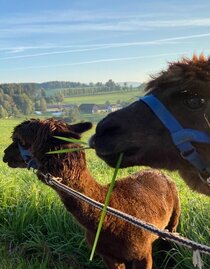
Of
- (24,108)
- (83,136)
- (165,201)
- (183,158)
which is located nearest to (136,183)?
(165,201)

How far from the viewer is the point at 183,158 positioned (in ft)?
7.65

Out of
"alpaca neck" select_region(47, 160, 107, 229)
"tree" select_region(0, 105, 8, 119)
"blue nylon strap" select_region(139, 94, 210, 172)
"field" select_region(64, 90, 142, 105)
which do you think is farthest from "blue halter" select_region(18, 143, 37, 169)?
"tree" select_region(0, 105, 8, 119)

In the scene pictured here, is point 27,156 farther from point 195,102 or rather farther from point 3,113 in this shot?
point 3,113

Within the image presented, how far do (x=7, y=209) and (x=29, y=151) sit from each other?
1.61 metres

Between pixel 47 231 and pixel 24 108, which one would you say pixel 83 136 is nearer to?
pixel 47 231

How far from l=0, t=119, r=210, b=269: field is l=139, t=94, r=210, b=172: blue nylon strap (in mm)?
2110

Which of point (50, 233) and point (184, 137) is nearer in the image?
point (184, 137)

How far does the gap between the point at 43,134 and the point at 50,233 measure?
151cm

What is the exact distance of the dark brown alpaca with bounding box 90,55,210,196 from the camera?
227cm

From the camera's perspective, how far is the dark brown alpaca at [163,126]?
2270 mm

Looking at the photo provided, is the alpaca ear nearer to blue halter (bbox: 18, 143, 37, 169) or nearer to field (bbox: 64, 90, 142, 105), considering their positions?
field (bbox: 64, 90, 142, 105)

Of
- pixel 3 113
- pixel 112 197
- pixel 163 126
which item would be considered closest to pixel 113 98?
pixel 112 197

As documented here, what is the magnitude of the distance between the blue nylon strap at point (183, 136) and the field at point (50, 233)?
211 cm

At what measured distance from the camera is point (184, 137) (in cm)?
230
